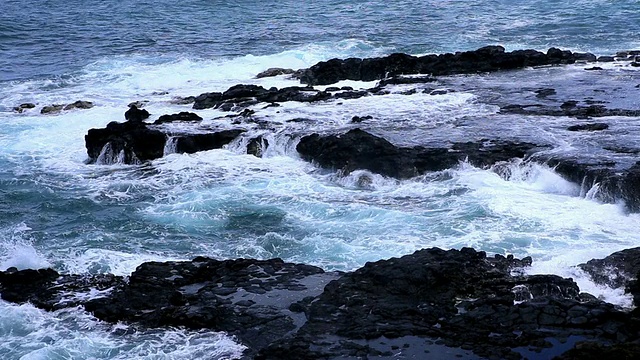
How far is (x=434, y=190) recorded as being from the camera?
1883 centimetres

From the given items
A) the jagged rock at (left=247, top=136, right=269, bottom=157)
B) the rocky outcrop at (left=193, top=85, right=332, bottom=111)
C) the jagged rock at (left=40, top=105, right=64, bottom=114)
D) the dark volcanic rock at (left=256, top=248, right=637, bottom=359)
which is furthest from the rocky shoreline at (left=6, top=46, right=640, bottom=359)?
the jagged rock at (left=40, top=105, right=64, bottom=114)

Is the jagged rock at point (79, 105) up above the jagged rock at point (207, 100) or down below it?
below

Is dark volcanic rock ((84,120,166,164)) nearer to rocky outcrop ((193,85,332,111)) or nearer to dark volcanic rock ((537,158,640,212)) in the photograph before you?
rocky outcrop ((193,85,332,111))

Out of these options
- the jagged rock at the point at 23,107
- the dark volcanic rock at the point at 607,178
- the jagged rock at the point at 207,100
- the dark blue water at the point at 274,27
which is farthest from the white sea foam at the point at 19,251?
the dark blue water at the point at 274,27

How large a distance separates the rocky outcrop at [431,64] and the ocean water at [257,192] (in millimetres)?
1058

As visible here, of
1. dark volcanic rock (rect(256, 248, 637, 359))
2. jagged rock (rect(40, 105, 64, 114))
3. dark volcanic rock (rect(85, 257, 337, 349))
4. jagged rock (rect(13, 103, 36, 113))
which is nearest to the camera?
dark volcanic rock (rect(256, 248, 637, 359))

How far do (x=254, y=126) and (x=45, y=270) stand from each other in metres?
10.0

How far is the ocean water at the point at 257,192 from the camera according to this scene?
15.0 meters

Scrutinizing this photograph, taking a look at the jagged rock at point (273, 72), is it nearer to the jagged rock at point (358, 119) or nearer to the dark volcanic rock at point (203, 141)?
the jagged rock at point (358, 119)

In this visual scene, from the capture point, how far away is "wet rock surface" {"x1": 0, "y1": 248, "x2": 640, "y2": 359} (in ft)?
36.2

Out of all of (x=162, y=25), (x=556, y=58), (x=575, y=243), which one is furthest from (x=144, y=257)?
(x=162, y=25)

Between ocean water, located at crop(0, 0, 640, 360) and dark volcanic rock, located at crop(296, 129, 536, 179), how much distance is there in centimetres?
30

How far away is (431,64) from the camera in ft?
100

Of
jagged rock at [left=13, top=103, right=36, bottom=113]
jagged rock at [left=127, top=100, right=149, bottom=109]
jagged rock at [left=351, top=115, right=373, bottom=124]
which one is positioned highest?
jagged rock at [left=351, top=115, right=373, bottom=124]
